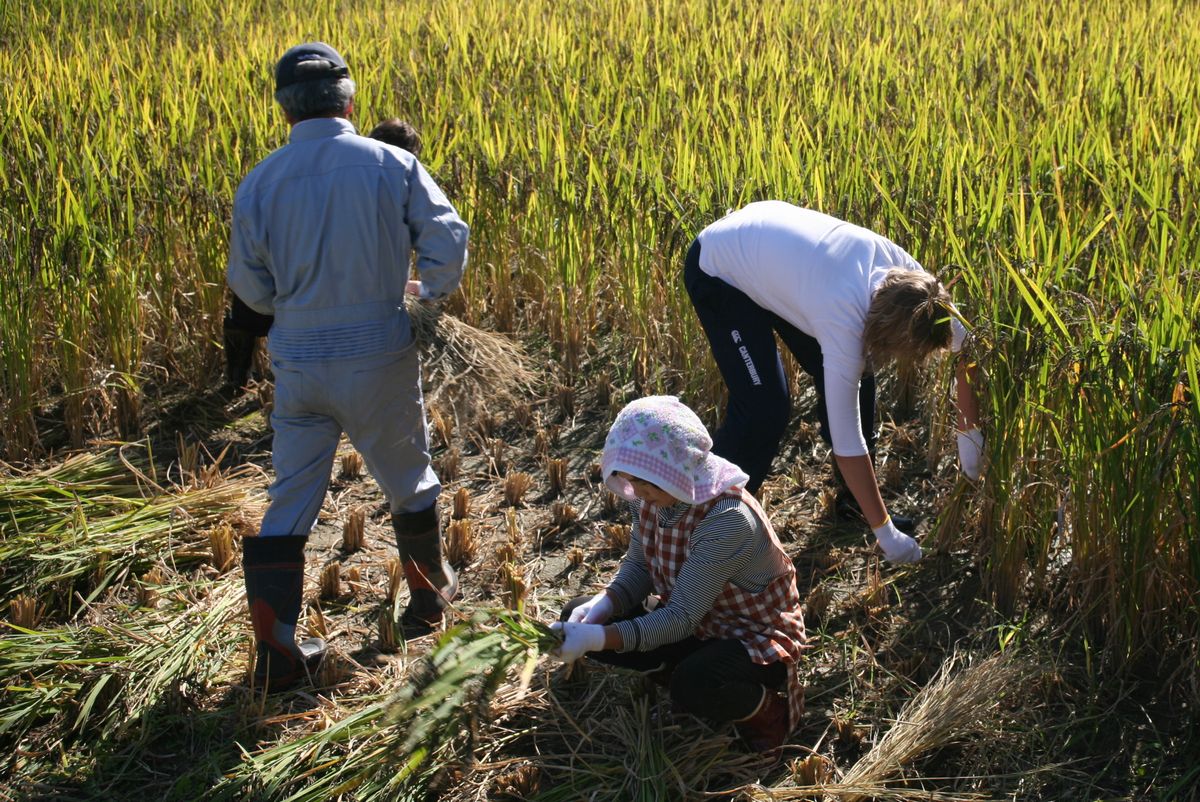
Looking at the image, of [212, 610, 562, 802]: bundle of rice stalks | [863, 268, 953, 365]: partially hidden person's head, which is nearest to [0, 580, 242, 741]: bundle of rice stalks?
[212, 610, 562, 802]: bundle of rice stalks

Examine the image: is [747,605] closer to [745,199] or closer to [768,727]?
[768,727]

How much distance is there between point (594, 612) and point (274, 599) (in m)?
0.77

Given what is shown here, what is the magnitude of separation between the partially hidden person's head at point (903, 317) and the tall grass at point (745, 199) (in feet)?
0.72

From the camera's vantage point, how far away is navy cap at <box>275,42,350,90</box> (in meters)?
2.69

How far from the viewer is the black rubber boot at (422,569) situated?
2.97 meters

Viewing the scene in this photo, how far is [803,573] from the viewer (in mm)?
3217

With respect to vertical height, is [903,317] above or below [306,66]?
below

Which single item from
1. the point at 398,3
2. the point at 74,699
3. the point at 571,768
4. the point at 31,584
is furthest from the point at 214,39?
the point at 571,768

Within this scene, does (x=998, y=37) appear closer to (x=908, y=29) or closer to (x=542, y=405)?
(x=908, y=29)

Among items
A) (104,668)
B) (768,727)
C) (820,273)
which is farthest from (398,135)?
(768,727)

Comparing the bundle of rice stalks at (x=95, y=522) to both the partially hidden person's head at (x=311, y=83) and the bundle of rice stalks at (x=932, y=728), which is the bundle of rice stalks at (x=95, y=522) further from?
the bundle of rice stalks at (x=932, y=728)

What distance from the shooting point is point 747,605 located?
2457mm

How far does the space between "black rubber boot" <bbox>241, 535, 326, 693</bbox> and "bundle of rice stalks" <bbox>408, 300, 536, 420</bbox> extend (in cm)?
51

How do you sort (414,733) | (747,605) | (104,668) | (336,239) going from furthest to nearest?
1. (104,668)
2. (336,239)
3. (747,605)
4. (414,733)
